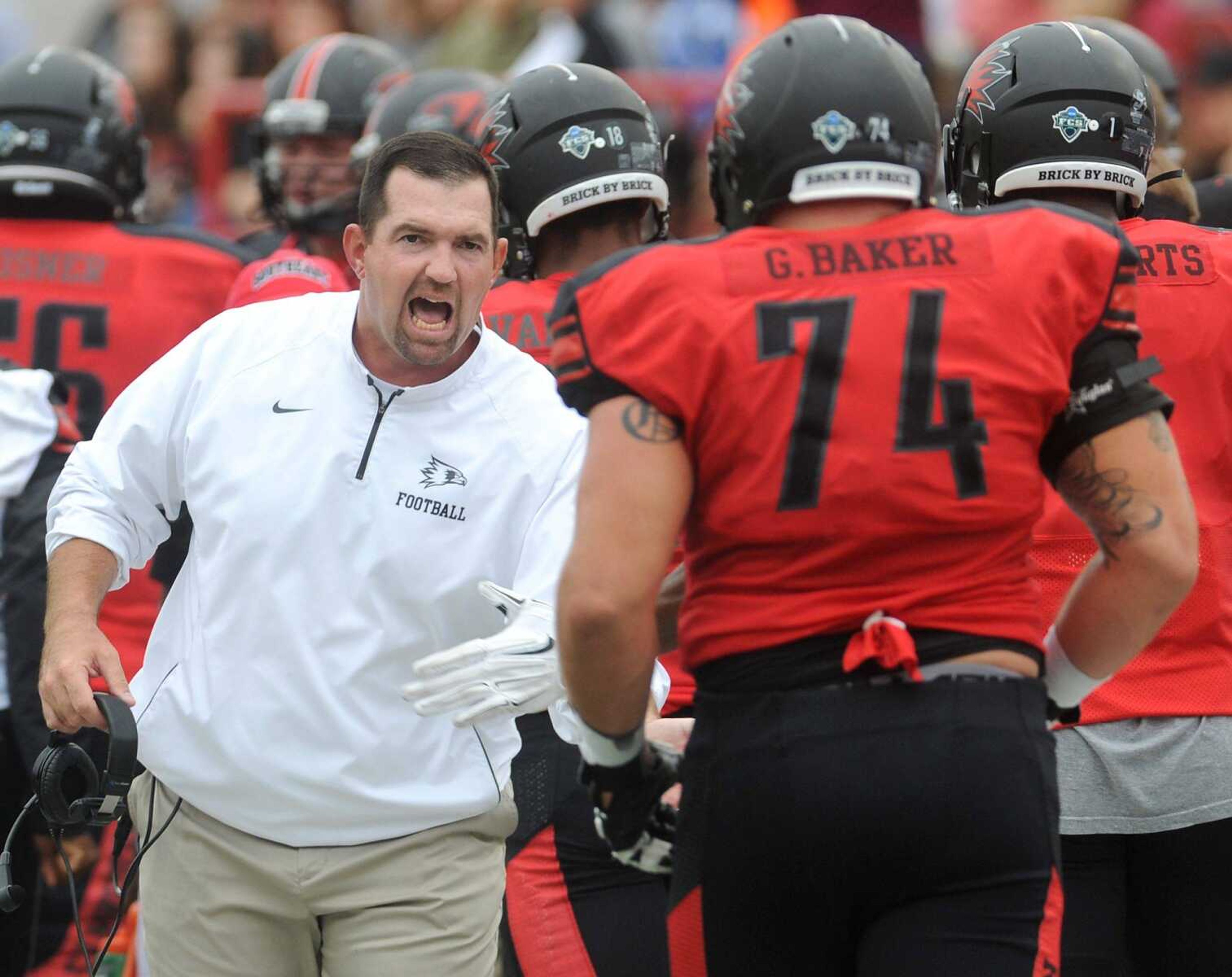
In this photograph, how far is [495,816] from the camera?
149 inches

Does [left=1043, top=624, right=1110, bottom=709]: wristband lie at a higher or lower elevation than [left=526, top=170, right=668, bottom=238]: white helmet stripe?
lower

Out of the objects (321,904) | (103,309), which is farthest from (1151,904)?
(103,309)

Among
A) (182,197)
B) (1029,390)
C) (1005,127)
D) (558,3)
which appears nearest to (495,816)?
(1029,390)

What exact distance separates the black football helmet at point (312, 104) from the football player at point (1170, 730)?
11.1ft

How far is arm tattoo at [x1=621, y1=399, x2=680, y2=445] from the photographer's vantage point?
284 centimetres

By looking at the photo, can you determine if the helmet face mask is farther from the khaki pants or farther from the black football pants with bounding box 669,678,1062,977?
the black football pants with bounding box 669,678,1062,977

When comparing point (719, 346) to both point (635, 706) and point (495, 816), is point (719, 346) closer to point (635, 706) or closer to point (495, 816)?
point (635, 706)

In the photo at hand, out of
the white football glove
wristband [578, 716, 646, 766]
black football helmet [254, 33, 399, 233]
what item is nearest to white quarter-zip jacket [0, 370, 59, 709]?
the white football glove

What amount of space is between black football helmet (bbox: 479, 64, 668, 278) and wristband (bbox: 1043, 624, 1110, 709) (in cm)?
183

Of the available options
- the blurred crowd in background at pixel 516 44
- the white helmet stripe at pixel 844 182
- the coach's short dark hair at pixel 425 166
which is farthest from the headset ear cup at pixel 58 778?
the blurred crowd in background at pixel 516 44

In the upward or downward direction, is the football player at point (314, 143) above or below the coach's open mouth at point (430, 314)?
above

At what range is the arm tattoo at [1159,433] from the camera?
300 centimetres

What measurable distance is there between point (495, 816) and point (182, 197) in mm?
8350

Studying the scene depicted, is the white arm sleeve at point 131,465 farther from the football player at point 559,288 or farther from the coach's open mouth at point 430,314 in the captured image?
the football player at point 559,288
